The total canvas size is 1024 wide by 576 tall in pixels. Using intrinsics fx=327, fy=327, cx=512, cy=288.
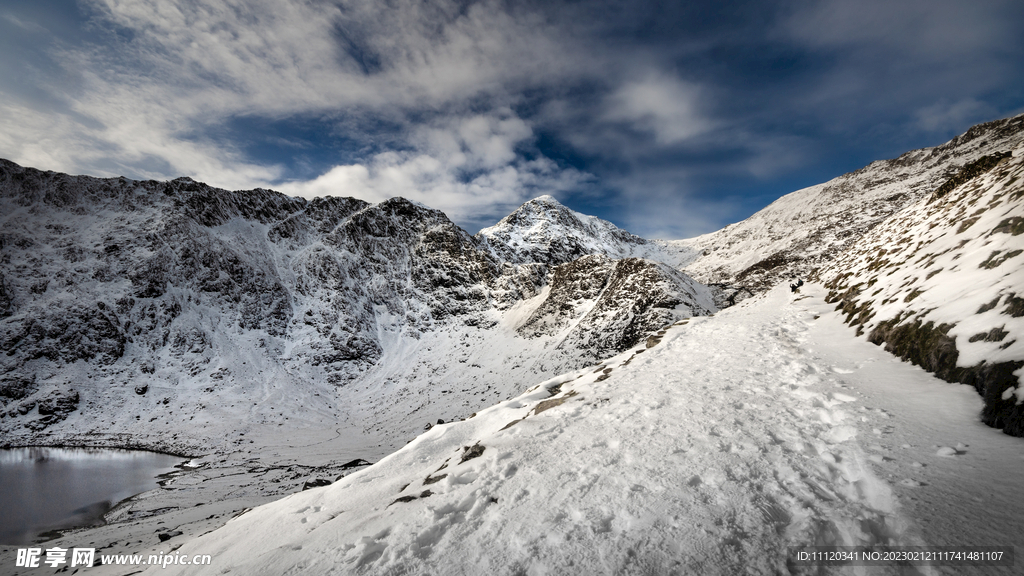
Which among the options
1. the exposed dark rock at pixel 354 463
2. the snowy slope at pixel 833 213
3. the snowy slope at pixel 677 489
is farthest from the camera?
the snowy slope at pixel 833 213

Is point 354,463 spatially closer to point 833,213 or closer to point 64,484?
point 64,484

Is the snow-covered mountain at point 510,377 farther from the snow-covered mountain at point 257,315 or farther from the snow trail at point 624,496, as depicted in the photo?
the snow-covered mountain at point 257,315

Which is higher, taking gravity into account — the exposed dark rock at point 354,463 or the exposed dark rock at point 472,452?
the exposed dark rock at point 472,452

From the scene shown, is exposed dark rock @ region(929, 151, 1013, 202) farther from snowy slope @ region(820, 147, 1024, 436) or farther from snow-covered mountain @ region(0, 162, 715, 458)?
snow-covered mountain @ region(0, 162, 715, 458)

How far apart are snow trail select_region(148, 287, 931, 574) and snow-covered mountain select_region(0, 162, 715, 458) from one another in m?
22.0

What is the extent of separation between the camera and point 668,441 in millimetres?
5395

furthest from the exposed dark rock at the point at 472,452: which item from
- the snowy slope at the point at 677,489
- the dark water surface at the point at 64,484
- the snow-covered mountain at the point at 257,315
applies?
the dark water surface at the point at 64,484

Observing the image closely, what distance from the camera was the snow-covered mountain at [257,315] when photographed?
3181 cm

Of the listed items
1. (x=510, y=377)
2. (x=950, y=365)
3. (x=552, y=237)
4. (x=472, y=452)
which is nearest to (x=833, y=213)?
(x=552, y=237)

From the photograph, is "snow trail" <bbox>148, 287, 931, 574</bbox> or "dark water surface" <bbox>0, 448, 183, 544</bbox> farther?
"dark water surface" <bbox>0, 448, 183, 544</bbox>

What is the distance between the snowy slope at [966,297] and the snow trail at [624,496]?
1548mm

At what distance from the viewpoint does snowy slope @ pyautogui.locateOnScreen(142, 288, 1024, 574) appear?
127 inches

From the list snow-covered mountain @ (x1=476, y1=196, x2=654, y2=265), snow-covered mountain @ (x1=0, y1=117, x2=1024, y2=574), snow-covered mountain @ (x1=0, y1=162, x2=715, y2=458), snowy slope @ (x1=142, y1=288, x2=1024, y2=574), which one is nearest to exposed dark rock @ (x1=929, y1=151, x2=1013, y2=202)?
snow-covered mountain @ (x1=0, y1=117, x2=1024, y2=574)

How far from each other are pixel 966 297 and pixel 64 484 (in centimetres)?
4535
